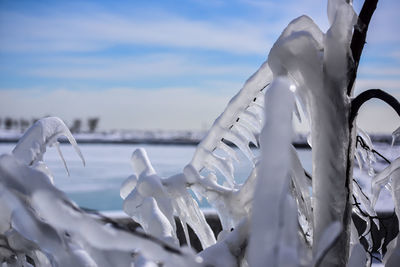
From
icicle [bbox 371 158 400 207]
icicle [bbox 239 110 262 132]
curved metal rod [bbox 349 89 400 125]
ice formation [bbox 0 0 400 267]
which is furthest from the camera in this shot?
icicle [bbox 239 110 262 132]

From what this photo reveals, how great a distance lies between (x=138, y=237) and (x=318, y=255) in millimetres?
261

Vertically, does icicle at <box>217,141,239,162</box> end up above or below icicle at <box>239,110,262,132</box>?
below

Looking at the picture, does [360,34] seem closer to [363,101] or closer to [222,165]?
[363,101]

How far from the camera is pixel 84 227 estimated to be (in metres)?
0.61

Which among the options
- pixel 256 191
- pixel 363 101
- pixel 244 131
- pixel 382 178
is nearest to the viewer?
pixel 256 191

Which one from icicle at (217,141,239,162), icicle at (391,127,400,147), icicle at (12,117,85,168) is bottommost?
icicle at (217,141,239,162)

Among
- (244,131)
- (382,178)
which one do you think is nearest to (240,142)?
(244,131)

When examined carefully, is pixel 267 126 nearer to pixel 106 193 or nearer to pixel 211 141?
pixel 211 141

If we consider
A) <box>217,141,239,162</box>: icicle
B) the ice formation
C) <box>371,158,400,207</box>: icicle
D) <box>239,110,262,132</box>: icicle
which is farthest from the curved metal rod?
<box>217,141,239,162</box>: icicle

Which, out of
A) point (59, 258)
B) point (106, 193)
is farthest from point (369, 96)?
point (106, 193)

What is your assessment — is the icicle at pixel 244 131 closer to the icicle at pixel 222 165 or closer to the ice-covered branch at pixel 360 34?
the icicle at pixel 222 165

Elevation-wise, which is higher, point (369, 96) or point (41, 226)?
point (369, 96)

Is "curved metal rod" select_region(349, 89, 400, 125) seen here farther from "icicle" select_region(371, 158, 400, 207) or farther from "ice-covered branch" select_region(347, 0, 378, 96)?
"icicle" select_region(371, 158, 400, 207)

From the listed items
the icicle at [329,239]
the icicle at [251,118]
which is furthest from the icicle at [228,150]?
the icicle at [329,239]
